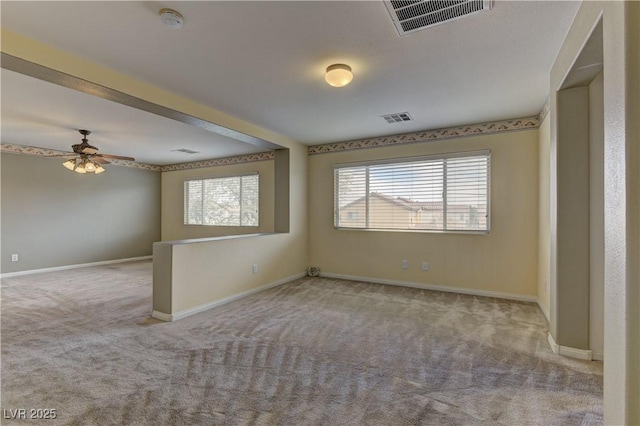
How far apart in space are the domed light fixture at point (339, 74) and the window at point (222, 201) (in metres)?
4.11

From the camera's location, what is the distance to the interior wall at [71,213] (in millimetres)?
5711

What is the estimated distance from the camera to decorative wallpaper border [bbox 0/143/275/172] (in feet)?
18.8

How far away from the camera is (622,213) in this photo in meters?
1.25

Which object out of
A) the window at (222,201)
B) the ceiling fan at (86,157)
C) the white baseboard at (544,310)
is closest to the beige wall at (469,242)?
the white baseboard at (544,310)

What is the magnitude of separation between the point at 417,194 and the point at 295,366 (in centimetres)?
340

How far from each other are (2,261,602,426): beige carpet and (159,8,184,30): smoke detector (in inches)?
98.0

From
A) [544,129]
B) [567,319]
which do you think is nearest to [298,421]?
[567,319]

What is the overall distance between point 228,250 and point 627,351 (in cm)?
390

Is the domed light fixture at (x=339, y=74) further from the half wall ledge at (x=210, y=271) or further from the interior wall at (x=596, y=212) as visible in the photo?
the half wall ledge at (x=210, y=271)

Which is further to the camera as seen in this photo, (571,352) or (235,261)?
(235,261)

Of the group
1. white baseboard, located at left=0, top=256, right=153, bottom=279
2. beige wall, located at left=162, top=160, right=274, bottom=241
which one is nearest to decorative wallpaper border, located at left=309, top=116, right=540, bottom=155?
beige wall, located at left=162, top=160, right=274, bottom=241

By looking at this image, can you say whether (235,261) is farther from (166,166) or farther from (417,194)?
(166,166)

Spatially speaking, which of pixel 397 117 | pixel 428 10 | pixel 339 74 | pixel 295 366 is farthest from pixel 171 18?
pixel 397 117

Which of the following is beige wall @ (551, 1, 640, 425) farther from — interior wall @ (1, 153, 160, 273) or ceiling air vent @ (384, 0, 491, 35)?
interior wall @ (1, 153, 160, 273)
